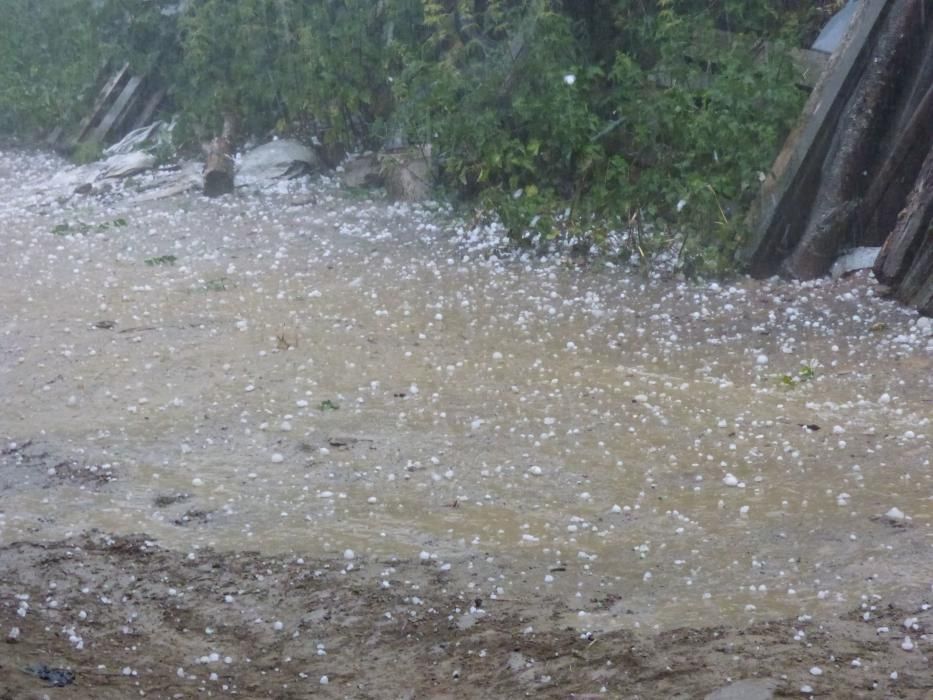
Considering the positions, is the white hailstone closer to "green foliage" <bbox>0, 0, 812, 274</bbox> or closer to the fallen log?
"green foliage" <bbox>0, 0, 812, 274</bbox>

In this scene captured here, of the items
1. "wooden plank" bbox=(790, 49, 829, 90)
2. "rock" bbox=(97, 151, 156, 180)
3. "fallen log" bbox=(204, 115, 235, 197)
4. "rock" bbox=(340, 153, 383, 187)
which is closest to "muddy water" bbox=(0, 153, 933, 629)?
"wooden plank" bbox=(790, 49, 829, 90)

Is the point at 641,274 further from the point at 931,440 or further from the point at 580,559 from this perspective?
the point at 580,559

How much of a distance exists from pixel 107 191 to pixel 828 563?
26.8 ft

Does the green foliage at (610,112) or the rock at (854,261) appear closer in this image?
the rock at (854,261)

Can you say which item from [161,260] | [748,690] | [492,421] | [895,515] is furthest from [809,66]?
[748,690]

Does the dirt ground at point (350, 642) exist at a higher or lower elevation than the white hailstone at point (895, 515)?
higher

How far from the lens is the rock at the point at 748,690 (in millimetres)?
2902

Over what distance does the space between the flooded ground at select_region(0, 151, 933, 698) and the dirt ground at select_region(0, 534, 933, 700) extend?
1 centimetres

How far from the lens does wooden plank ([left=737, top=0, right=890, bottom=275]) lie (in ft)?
22.0

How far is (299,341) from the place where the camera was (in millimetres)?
6141

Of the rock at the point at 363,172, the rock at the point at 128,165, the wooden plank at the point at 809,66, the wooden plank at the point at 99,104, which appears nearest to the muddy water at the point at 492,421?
the wooden plank at the point at 809,66

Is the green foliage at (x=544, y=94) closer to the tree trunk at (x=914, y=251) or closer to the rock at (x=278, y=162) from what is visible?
the rock at (x=278, y=162)

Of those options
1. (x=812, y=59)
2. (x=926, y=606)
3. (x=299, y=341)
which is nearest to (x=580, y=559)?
(x=926, y=606)

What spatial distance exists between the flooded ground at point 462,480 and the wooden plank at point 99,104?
5.30 meters
